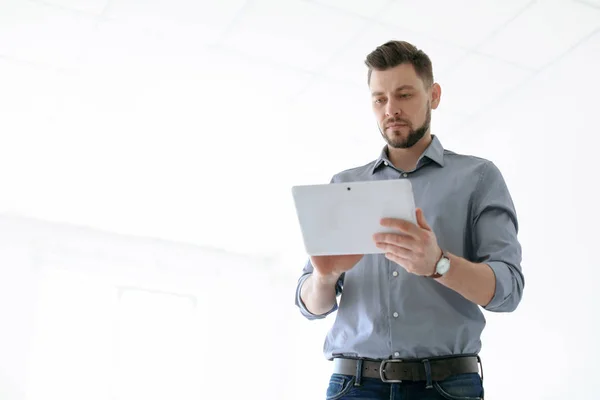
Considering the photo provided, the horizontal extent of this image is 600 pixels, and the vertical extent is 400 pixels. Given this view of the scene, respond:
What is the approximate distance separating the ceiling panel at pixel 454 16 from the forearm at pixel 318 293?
2368 mm

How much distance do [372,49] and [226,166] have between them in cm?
189

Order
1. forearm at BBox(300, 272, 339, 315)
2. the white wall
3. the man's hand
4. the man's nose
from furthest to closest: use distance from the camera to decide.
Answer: the white wall → the man's nose → forearm at BBox(300, 272, 339, 315) → the man's hand

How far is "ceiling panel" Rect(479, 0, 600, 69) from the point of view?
3.75m

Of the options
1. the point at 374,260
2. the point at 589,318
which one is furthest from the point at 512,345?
the point at 374,260

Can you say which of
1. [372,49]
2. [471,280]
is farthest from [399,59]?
[372,49]

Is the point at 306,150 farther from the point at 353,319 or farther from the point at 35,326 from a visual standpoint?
the point at 353,319

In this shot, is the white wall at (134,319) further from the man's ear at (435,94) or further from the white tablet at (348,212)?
the white tablet at (348,212)

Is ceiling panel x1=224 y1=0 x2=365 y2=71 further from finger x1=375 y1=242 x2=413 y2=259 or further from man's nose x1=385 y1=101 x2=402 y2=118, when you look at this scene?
finger x1=375 y1=242 x2=413 y2=259

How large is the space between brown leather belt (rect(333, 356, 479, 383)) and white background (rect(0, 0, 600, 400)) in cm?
246

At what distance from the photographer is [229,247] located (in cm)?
739

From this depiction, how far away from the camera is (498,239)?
1.51 m

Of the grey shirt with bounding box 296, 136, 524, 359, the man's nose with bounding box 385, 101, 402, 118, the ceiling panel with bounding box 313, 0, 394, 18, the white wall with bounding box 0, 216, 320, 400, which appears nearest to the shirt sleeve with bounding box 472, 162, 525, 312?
the grey shirt with bounding box 296, 136, 524, 359

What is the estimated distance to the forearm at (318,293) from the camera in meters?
1.56

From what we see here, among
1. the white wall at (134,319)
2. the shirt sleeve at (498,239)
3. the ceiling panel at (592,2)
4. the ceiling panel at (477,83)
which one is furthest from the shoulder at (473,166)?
the white wall at (134,319)
